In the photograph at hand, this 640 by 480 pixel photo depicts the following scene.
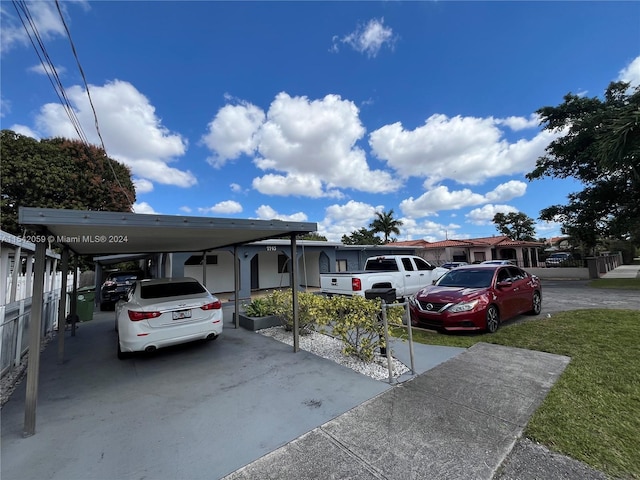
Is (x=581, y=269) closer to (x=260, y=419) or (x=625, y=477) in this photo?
(x=625, y=477)

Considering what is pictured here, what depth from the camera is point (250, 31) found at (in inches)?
302

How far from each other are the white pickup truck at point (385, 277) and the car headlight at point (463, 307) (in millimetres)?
2431

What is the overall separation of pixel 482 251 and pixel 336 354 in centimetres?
2991

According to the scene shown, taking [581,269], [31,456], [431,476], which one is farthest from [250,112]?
[581,269]

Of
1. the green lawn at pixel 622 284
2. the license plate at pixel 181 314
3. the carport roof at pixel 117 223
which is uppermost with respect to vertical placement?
the carport roof at pixel 117 223

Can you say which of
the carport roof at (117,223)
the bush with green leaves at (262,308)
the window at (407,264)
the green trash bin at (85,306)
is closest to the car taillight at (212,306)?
the carport roof at (117,223)

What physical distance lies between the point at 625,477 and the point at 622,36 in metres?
13.4

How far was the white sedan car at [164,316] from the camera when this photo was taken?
4.69 m

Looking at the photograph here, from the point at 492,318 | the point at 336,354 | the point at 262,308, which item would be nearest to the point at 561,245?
the point at 492,318

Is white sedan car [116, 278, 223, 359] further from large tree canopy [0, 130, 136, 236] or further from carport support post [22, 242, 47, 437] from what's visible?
large tree canopy [0, 130, 136, 236]

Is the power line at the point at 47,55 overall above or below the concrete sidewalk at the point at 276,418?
above

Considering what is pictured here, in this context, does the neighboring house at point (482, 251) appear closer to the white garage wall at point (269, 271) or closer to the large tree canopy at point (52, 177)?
the white garage wall at point (269, 271)

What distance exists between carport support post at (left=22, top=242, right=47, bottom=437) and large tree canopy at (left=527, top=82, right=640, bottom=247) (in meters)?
19.9

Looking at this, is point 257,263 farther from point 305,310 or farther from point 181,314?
point 181,314
